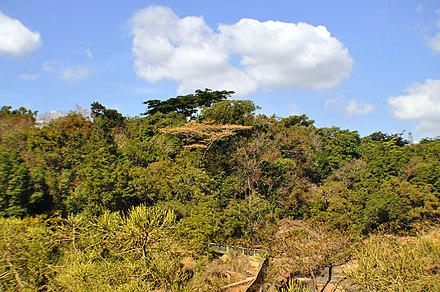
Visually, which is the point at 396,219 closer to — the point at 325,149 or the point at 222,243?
the point at 325,149

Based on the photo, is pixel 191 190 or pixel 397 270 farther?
pixel 191 190

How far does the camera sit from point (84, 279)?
6.45m

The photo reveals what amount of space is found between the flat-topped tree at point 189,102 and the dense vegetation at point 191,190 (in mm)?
96

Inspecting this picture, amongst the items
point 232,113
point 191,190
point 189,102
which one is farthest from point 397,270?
point 189,102

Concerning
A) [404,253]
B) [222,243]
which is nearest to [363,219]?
[222,243]

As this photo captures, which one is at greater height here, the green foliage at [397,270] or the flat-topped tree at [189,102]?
the flat-topped tree at [189,102]

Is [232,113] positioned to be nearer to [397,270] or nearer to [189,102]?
[189,102]

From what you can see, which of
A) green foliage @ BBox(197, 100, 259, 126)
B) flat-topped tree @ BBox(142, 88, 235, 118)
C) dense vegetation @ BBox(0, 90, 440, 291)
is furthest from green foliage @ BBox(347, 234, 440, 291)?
flat-topped tree @ BBox(142, 88, 235, 118)

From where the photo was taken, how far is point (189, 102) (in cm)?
2597

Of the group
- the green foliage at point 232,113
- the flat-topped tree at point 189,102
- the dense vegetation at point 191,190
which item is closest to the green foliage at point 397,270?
the dense vegetation at point 191,190

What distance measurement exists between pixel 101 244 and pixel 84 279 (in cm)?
76

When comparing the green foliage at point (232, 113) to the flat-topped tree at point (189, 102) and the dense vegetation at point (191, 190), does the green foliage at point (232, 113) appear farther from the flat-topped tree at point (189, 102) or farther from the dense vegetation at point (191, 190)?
the flat-topped tree at point (189, 102)

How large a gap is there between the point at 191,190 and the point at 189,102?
996 cm

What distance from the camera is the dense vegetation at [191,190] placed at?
7.66 meters
